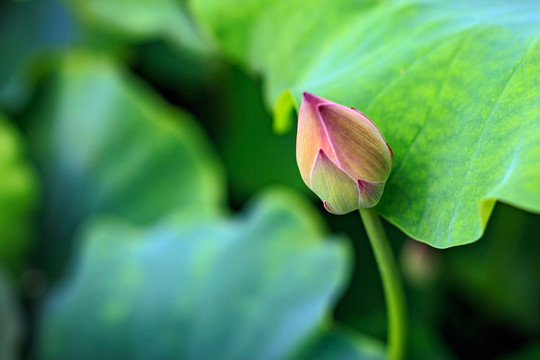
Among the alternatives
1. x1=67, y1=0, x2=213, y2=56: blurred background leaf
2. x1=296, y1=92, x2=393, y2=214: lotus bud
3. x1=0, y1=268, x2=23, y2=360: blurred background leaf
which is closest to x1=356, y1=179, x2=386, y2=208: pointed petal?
x1=296, y1=92, x2=393, y2=214: lotus bud

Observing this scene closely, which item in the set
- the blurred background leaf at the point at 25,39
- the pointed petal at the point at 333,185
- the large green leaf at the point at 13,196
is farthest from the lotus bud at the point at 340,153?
the blurred background leaf at the point at 25,39

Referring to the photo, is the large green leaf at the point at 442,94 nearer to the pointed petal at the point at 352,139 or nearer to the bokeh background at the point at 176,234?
the pointed petal at the point at 352,139

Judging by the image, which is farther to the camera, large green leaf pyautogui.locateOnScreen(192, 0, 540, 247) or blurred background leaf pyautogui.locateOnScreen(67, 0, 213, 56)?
blurred background leaf pyautogui.locateOnScreen(67, 0, 213, 56)

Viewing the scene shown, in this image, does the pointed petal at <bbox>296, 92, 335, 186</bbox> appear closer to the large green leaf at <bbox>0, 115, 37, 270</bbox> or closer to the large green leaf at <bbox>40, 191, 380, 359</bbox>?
the large green leaf at <bbox>40, 191, 380, 359</bbox>

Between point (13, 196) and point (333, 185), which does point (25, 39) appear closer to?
point (13, 196)

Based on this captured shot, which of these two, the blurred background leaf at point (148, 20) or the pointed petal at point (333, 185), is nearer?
the pointed petal at point (333, 185)

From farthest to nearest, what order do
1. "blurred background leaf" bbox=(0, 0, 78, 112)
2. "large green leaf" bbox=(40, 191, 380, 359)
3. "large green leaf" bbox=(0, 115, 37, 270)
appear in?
"blurred background leaf" bbox=(0, 0, 78, 112) < "large green leaf" bbox=(0, 115, 37, 270) < "large green leaf" bbox=(40, 191, 380, 359)

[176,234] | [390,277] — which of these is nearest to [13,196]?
[176,234]
